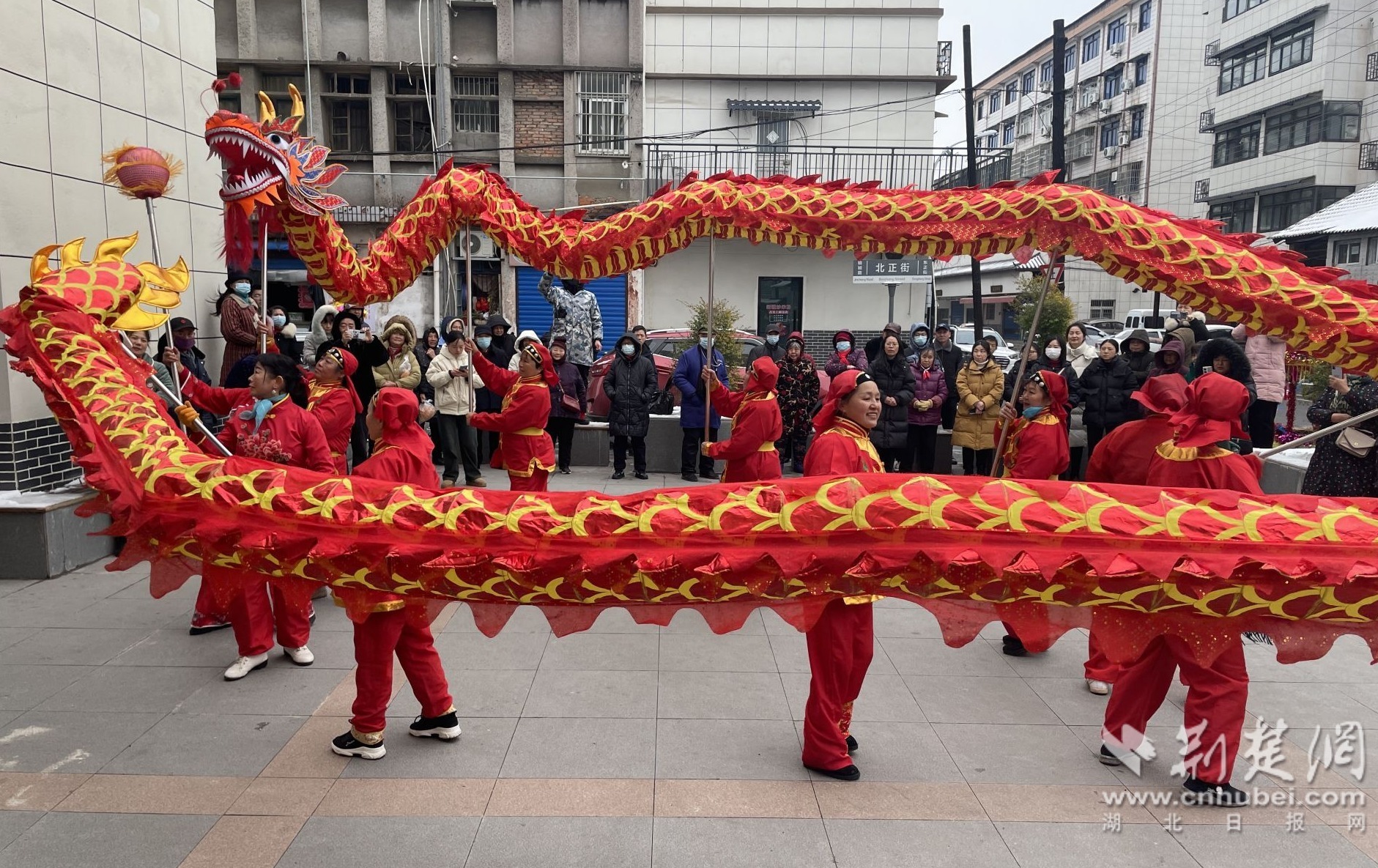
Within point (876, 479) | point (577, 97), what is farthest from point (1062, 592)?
point (577, 97)

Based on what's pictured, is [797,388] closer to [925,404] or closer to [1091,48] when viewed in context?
[925,404]

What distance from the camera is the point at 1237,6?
88.9 ft

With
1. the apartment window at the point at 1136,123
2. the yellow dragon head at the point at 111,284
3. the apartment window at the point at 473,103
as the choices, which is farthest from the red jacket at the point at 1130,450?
the apartment window at the point at 1136,123

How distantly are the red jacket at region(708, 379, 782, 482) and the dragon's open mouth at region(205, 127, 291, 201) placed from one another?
2.86 m

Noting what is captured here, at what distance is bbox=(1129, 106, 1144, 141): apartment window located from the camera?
102 ft

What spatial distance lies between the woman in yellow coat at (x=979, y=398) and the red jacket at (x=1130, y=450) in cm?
385

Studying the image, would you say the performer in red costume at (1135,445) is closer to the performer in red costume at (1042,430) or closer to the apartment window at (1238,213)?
the performer in red costume at (1042,430)

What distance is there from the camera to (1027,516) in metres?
2.84

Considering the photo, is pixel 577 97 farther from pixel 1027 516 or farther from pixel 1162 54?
pixel 1162 54

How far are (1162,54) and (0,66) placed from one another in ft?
110

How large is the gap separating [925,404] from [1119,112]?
95.9 feet

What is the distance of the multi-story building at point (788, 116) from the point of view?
18.5 metres

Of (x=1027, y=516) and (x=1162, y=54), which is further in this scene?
(x=1162, y=54)

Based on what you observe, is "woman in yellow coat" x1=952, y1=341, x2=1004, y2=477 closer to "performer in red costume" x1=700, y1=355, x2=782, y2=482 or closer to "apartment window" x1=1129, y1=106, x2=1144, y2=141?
"performer in red costume" x1=700, y1=355, x2=782, y2=482
